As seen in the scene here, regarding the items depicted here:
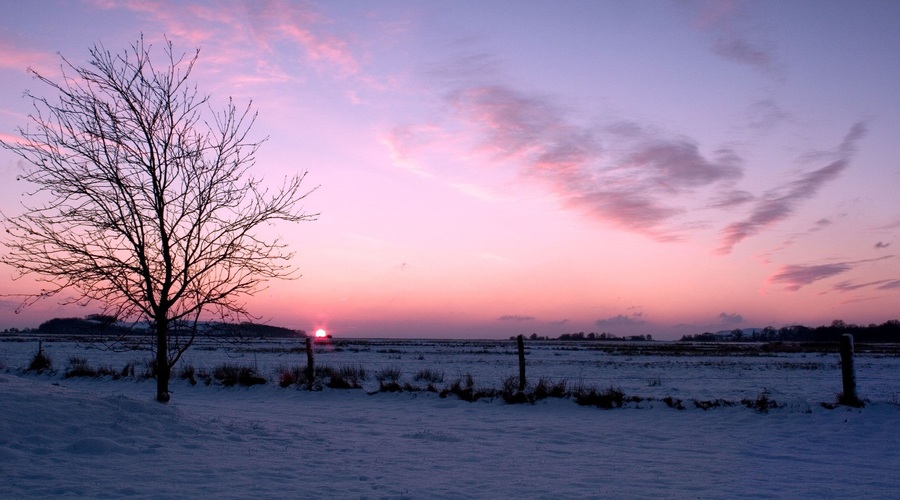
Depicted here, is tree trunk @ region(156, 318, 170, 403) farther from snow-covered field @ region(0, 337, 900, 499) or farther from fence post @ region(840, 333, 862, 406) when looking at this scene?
fence post @ region(840, 333, 862, 406)

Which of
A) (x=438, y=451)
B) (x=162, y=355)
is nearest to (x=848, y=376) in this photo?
(x=438, y=451)

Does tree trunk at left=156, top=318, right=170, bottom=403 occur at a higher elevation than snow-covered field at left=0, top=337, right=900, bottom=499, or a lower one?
higher

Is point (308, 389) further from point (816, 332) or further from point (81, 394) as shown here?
point (816, 332)

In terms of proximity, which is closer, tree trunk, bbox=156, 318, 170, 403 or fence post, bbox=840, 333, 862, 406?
tree trunk, bbox=156, 318, 170, 403

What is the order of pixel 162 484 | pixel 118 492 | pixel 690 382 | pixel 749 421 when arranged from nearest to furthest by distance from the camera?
pixel 118 492 < pixel 162 484 < pixel 749 421 < pixel 690 382

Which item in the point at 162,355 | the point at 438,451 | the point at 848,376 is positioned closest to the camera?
the point at 438,451

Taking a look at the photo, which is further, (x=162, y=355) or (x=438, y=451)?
(x=162, y=355)

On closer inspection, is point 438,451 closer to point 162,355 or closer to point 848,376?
point 162,355

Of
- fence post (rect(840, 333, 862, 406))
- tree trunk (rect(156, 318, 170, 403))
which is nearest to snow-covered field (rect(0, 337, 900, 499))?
fence post (rect(840, 333, 862, 406))

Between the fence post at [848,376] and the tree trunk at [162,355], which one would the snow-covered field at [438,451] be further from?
the tree trunk at [162,355]

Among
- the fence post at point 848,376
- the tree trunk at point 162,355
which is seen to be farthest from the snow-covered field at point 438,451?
the tree trunk at point 162,355

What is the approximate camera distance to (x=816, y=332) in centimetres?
18250

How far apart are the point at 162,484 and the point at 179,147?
6.03m

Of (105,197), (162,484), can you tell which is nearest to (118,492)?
(162,484)
